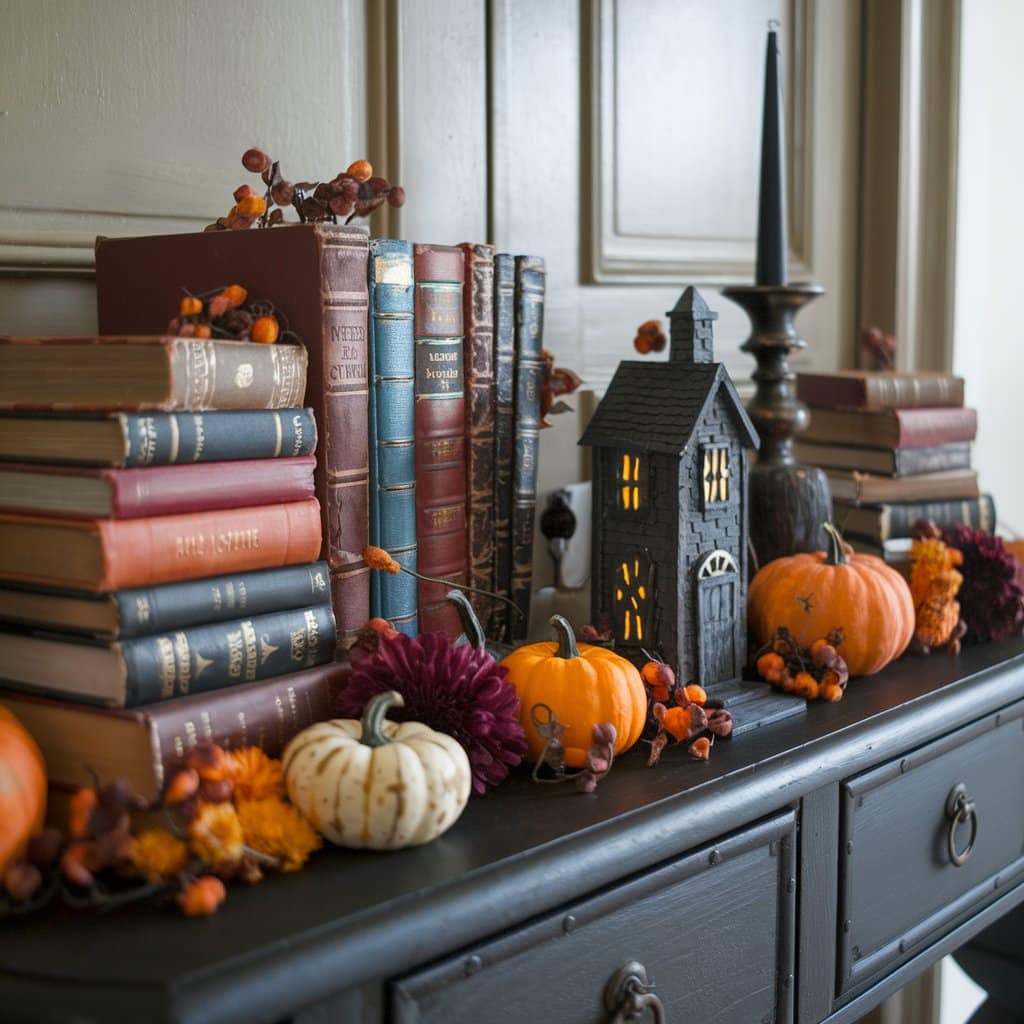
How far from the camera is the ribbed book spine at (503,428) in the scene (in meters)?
1.10

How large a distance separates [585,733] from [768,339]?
1.82ft

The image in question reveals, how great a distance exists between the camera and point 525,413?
1137mm

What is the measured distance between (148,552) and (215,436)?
0.09 m

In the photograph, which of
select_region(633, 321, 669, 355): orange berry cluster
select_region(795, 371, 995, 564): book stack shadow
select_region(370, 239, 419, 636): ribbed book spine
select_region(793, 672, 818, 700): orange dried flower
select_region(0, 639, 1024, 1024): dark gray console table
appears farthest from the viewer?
select_region(795, 371, 995, 564): book stack shadow

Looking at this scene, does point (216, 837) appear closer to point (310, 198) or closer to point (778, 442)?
point (310, 198)

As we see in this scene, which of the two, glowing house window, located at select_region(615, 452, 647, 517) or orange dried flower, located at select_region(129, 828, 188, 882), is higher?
glowing house window, located at select_region(615, 452, 647, 517)

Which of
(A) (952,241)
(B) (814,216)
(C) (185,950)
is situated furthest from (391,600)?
(A) (952,241)

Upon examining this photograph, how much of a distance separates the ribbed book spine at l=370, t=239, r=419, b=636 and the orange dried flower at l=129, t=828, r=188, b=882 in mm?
327

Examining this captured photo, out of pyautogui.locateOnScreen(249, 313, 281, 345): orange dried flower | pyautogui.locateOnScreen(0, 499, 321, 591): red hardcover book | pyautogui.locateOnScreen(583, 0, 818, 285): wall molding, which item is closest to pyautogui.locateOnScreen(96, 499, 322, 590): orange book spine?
pyautogui.locateOnScreen(0, 499, 321, 591): red hardcover book

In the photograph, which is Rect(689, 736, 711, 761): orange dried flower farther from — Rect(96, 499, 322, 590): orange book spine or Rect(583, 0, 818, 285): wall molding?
Rect(583, 0, 818, 285): wall molding

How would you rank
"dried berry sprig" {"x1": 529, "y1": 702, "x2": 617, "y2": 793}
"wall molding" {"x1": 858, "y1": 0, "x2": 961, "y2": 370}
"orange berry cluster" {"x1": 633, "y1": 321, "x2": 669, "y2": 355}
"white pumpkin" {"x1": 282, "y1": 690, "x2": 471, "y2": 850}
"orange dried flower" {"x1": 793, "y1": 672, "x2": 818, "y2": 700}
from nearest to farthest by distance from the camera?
"white pumpkin" {"x1": 282, "y1": 690, "x2": 471, "y2": 850}, "dried berry sprig" {"x1": 529, "y1": 702, "x2": 617, "y2": 793}, "orange dried flower" {"x1": 793, "y1": 672, "x2": 818, "y2": 700}, "orange berry cluster" {"x1": 633, "y1": 321, "x2": 669, "y2": 355}, "wall molding" {"x1": 858, "y1": 0, "x2": 961, "y2": 370}

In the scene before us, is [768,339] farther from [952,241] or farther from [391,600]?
[952,241]

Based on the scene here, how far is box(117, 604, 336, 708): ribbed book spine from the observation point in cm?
74

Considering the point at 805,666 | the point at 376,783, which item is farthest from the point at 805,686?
the point at 376,783
